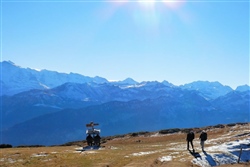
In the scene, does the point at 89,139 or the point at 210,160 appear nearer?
the point at 210,160

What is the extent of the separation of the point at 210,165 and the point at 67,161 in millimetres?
22238

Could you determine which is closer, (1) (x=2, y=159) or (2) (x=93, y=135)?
(1) (x=2, y=159)

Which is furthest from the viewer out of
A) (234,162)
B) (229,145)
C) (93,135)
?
(93,135)

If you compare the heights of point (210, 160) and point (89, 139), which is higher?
point (89, 139)

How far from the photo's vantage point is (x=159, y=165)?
4309 cm

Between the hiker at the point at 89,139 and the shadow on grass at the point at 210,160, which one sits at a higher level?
the hiker at the point at 89,139

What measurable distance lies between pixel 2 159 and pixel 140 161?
24.6 metres

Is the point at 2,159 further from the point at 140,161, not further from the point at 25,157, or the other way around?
the point at 140,161

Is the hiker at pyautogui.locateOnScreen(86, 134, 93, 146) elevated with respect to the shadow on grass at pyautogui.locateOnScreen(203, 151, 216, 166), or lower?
elevated

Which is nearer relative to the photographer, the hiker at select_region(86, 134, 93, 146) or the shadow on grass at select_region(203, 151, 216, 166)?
the shadow on grass at select_region(203, 151, 216, 166)

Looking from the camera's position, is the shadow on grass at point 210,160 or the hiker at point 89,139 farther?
the hiker at point 89,139

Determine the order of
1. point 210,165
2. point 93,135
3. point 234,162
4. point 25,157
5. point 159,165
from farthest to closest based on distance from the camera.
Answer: point 93,135, point 25,157, point 234,162, point 210,165, point 159,165

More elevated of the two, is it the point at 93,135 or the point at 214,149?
the point at 93,135

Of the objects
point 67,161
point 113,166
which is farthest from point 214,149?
point 67,161
